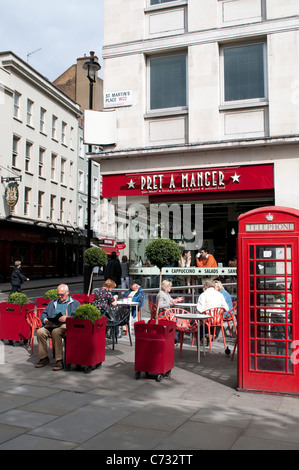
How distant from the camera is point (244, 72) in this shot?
11836 millimetres

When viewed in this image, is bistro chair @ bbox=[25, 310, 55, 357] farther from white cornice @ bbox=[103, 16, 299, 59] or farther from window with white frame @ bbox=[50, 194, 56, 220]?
window with white frame @ bbox=[50, 194, 56, 220]

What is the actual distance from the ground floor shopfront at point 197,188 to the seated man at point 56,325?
16.1ft

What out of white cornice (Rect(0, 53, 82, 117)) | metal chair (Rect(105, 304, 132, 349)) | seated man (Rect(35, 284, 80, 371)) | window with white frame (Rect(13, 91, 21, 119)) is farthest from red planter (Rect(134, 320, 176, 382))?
white cornice (Rect(0, 53, 82, 117))

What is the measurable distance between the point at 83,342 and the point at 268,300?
304 centimetres

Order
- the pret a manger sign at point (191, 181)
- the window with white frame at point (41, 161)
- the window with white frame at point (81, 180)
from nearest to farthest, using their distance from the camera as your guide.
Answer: the pret a manger sign at point (191, 181)
the window with white frame at point (41, 161)
the window with white frame at point (81, 180)

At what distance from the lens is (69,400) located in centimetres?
564

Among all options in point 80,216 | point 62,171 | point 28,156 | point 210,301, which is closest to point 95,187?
point 80,216

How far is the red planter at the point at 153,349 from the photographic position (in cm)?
666

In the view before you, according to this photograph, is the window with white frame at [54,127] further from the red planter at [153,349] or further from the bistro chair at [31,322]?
the red planter at [153,349]

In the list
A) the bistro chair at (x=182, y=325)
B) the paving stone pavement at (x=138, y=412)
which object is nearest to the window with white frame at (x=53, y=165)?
the bistro chair at (x=182, y=325)

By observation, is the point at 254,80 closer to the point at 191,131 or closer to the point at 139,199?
the point at 191,131

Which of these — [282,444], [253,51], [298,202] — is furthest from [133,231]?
[282,444]

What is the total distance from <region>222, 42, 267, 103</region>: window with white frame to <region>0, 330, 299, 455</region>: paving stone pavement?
7311 mm

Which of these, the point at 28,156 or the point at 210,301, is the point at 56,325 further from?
the point at 28,156
